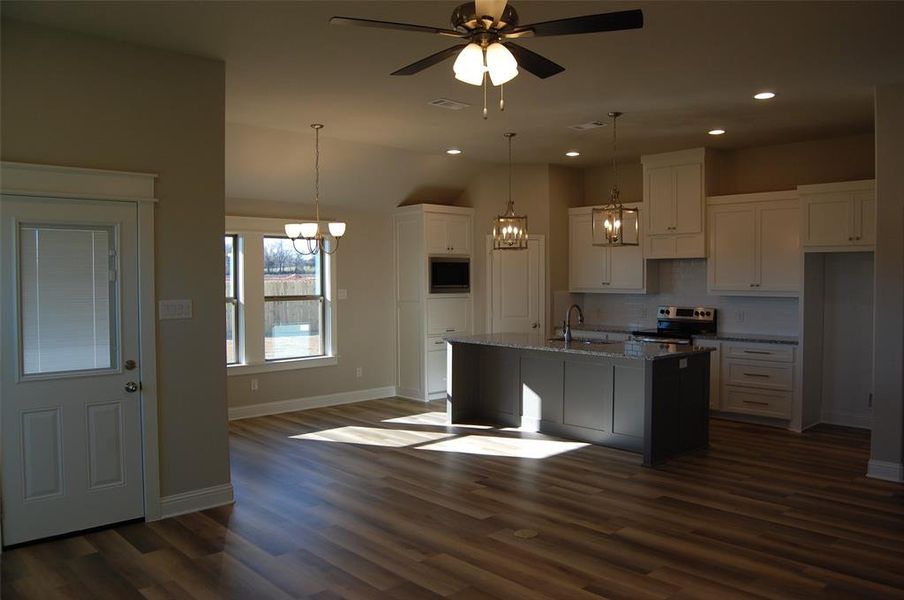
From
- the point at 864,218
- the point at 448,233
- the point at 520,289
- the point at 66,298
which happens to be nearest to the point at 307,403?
the point at 448,233

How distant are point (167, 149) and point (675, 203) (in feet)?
17.8

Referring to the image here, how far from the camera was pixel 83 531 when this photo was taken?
409 centimetres

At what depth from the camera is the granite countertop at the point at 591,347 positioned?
5.66 meters

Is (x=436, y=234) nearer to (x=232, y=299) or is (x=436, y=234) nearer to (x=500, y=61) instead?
(x=232, y=299)

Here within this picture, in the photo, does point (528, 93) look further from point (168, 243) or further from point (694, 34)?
point (168, 243)

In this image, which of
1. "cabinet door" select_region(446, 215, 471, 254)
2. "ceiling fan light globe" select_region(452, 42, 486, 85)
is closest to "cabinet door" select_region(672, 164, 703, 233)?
"cabinet door" select_region(446, 215, 471, 254)

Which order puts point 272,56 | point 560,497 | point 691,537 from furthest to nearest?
point 560,497 < point 272,56 < point 691,537

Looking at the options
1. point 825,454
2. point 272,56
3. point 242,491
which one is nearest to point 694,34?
point 272,56

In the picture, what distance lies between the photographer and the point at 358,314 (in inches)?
332

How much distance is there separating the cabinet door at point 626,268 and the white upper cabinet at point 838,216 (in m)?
1.83

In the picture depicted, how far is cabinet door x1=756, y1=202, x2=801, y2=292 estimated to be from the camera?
6879mm

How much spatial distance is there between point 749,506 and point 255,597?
124 inches

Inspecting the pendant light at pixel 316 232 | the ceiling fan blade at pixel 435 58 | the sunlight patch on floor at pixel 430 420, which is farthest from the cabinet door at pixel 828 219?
the ceiling fan blade at pixel 435 58

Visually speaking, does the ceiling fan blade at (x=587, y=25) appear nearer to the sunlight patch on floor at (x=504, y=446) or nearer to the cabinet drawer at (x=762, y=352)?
the sunlight patch on floor at (x=504, y=446)
